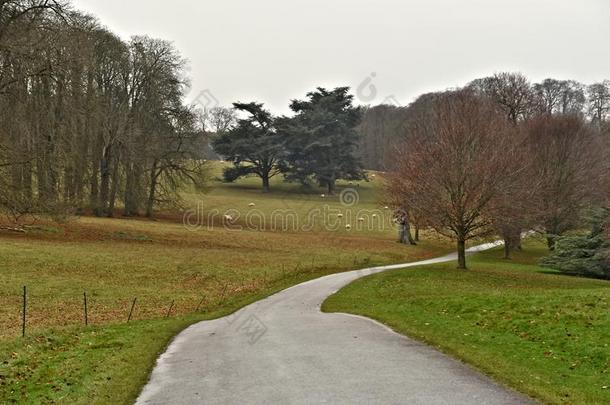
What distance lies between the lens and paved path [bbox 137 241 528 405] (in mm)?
9547

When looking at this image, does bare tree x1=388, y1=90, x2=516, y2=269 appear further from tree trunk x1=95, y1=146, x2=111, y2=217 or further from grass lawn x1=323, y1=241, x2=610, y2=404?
tree trunk x1=95, y1=146, x2=111, y2=217

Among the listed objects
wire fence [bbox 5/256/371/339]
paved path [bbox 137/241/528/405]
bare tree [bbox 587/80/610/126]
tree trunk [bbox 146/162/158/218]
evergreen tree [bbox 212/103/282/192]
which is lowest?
wire fence [bbox 5/256/371/339]

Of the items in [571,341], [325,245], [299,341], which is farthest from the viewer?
[325,245]

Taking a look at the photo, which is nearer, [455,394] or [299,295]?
[455,394]

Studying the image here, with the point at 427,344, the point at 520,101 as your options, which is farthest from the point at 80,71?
the point at 520,101

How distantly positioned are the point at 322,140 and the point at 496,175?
54136 millimetres

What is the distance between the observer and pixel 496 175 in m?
30.6

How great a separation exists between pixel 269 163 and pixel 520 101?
4323cm

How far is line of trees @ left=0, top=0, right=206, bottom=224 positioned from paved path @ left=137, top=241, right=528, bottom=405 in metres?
18.1

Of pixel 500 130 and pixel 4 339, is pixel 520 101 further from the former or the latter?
pixel 4 339

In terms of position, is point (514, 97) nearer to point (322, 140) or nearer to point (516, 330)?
point (322, 140)

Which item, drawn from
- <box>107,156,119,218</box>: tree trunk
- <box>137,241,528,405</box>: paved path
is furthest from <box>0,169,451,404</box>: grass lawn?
<box>107,156,119,218</box>: tree trunk

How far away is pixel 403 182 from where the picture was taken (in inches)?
1353

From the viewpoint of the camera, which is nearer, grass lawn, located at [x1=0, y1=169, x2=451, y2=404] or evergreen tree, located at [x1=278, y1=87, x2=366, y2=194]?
grass lawn, located at [x1=0, y1=169, x2=451, y2=404]
